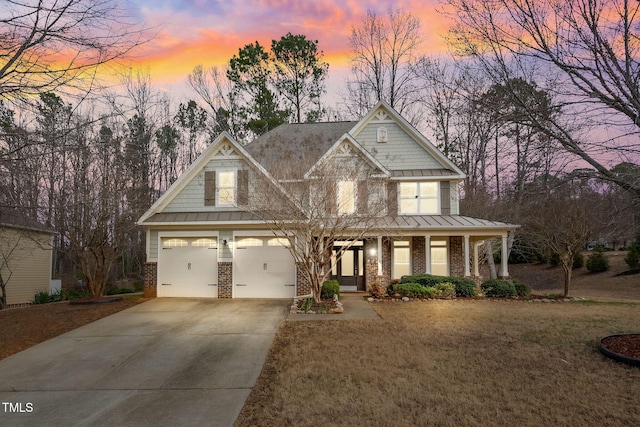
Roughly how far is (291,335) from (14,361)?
5.50 metres

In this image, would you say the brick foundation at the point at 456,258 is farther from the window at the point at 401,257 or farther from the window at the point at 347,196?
the window at the point at 347,196

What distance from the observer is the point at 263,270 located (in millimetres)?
15180

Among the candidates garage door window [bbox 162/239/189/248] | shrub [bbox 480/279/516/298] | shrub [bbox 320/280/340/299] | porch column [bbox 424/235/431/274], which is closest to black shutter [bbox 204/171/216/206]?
garage door window [bbox 162/239/189/248]

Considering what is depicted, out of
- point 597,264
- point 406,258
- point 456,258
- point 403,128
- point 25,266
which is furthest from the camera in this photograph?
point 597,264

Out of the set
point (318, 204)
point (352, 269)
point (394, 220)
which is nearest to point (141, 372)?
point (318, 204)

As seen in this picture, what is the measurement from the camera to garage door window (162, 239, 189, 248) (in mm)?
15469

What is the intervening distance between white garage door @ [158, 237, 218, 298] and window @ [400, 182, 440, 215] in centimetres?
836

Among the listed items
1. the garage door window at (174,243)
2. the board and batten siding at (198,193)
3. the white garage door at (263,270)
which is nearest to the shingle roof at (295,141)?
the board and batten siding at (198,193)

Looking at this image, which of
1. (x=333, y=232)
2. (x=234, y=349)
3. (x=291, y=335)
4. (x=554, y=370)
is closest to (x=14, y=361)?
(x=234, y=349)

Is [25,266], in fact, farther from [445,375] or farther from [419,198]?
[445,375]

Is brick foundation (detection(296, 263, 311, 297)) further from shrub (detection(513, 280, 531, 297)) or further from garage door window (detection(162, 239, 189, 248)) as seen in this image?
shrub (detection(513, 280, 531, 297))

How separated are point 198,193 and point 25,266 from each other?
35.8 ft

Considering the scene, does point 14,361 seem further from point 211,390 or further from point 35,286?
point 35,286

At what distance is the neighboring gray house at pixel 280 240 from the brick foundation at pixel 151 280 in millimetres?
36
